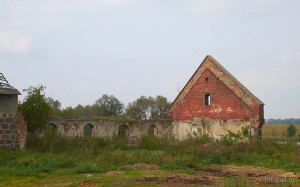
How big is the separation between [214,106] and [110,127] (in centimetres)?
826

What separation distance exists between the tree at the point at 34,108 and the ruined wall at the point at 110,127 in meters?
2.67

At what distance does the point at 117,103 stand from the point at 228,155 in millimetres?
46967

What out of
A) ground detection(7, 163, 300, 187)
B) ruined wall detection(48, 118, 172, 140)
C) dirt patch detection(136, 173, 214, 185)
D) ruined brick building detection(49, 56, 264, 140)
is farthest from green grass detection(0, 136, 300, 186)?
ruined wall detection(48, 118, 172, 140)

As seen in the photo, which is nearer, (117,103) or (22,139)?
(22,139)

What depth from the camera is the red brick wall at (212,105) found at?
28.2 m

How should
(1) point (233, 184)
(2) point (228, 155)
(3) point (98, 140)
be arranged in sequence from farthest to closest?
(3) point (98, 140) < (2) point (228, 155) < (1) point (233, 184)

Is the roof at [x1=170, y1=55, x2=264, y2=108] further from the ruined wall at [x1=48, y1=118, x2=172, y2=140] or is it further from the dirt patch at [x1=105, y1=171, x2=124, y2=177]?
the dirt patch at [x1=105, y1=171, x2=124, y2=177]

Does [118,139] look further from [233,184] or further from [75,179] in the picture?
[233,184]

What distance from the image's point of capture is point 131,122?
3045cm

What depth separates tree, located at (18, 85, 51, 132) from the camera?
23.1m

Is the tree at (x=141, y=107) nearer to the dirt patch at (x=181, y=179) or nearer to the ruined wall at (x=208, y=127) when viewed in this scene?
the ruined wall at (x=208, y=127)

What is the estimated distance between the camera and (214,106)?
29.4m

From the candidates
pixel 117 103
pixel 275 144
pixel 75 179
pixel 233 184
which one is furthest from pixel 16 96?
pixel 117 103

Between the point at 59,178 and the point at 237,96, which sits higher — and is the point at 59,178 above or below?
below
